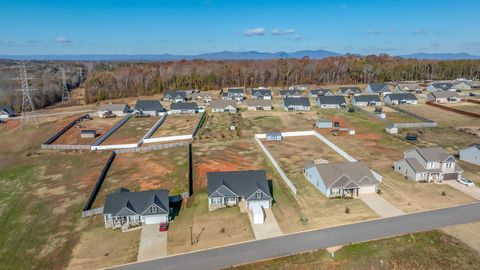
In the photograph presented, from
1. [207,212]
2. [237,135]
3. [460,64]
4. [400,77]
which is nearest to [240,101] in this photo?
[237,135]

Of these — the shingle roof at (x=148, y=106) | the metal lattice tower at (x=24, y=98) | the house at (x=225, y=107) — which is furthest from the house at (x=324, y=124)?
the metal lattice tower at (x=24, y=98)

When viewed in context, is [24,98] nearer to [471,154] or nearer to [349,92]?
[349,92]

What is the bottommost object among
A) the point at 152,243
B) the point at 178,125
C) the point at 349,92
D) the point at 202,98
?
the point at 152,243

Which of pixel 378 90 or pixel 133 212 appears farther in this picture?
pixel 378 90

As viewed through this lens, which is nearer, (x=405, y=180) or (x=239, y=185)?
(x=239, y=185)

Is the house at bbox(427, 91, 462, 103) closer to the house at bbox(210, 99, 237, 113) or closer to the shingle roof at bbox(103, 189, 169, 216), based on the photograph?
the house at bbox(210, 99, 237, 113)

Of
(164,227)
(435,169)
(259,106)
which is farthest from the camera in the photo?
(259,106)

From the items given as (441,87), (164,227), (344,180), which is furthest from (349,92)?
(164,227)

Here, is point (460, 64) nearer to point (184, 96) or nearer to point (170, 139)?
point (184, 96)
